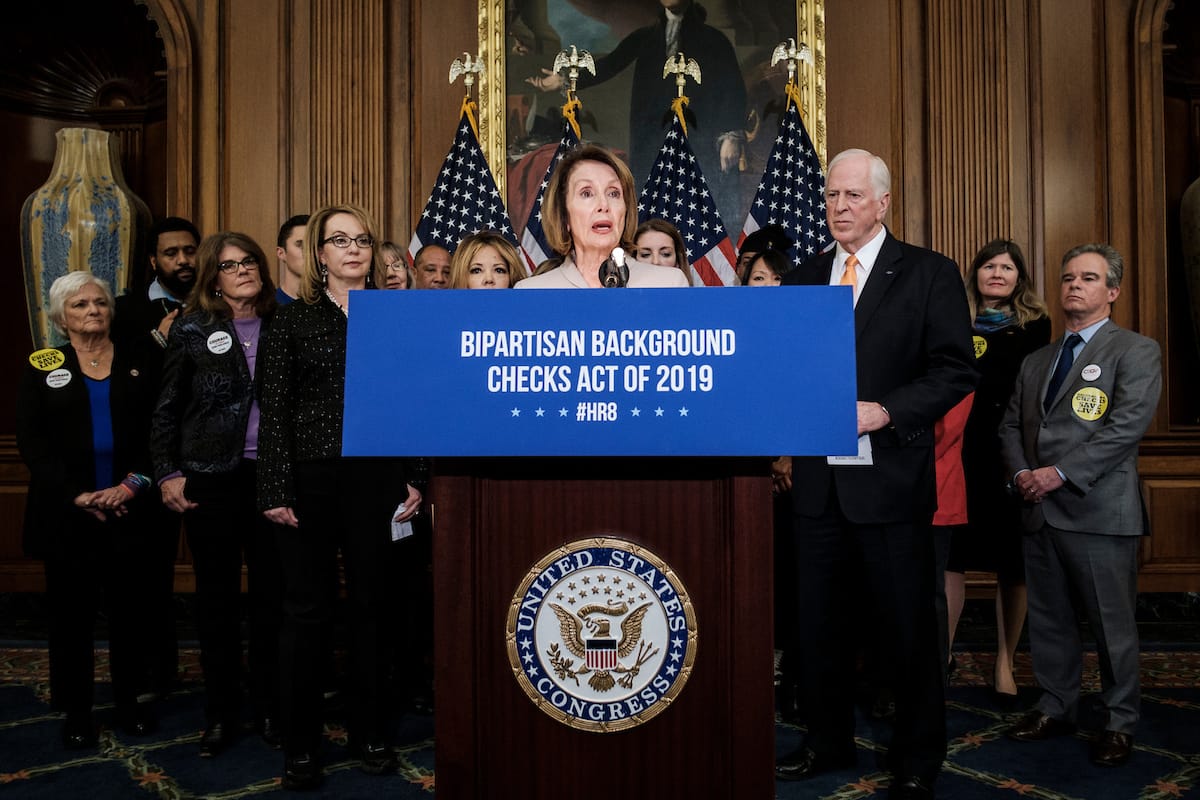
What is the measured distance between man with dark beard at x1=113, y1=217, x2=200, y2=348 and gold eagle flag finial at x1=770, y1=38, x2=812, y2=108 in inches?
127

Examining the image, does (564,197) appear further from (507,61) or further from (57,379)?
(507,61)

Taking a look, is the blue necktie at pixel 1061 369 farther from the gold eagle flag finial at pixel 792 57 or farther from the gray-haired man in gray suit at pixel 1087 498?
the gold eagle flag finial at pixel 792 57

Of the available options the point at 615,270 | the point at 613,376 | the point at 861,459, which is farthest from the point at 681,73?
the point at 613,376

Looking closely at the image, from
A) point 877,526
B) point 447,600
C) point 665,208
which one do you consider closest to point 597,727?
point 447,600

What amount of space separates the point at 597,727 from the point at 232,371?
2003mm

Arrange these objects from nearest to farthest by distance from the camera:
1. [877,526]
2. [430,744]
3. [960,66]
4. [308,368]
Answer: [877,526] → [308,368] → [430,744] → [960,66]

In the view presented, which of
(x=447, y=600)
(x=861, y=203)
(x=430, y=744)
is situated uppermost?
(x=861, y=203)

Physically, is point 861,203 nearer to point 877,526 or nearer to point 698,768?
point 877,526

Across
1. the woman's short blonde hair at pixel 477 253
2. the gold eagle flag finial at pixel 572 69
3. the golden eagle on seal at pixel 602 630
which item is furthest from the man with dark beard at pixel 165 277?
the golden eagle on seal at pixel 602 630

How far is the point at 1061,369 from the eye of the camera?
3221mm

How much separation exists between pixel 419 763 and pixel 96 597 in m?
1.37

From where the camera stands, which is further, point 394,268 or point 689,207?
point 689,207

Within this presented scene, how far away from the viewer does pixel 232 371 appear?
10.00 ft

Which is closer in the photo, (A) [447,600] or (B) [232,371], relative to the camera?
(A) [447,600]
